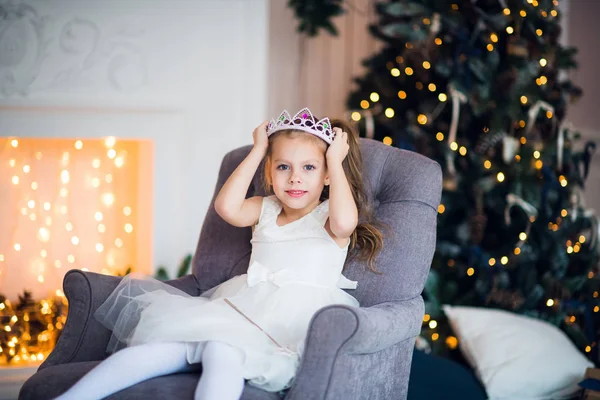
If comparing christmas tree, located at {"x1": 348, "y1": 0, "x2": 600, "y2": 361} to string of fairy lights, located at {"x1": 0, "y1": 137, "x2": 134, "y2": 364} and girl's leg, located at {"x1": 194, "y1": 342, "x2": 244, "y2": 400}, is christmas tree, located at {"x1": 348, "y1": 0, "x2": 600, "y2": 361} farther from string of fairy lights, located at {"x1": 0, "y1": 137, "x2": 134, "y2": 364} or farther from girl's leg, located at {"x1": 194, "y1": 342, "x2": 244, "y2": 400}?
girl's leg, located at {"x1": 194, "y1": 342, "x2": 244, "y2": 400}

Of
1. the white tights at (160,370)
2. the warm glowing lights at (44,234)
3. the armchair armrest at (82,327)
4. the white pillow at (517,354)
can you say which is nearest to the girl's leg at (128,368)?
the white tights at (160,370)

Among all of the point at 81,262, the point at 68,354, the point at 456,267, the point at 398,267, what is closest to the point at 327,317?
the point at 398,267

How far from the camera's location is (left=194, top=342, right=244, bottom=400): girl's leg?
1557 mm

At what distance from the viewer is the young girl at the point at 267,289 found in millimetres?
1670

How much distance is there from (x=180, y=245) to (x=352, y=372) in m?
1.77

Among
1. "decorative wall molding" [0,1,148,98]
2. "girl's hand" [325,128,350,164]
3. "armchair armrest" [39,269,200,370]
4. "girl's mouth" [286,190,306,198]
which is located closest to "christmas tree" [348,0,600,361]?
"girl's hand" [325,128,350,164]

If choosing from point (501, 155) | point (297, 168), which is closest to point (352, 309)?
point (297, 168)

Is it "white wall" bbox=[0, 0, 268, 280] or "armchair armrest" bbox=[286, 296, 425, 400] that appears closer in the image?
"armchair armrest" bbox=[286, 296, 425, 400]

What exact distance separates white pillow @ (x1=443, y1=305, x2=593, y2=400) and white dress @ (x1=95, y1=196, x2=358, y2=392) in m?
1.06

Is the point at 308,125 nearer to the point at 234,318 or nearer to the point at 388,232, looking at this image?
the point at 388,232

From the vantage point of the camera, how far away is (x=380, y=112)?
326 cm

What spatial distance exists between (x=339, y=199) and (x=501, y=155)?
4.29 ft

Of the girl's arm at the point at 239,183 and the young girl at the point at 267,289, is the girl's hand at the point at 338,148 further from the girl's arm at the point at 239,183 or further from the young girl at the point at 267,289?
the girl's arm at the point at 239,183

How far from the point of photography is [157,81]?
10.5ft
